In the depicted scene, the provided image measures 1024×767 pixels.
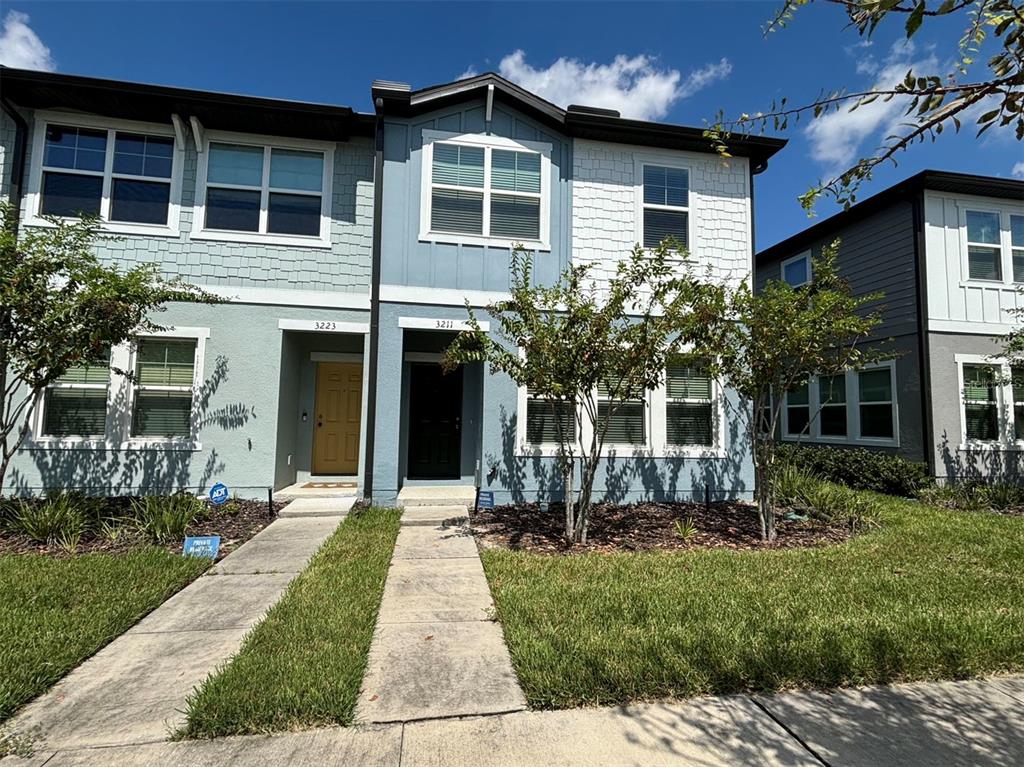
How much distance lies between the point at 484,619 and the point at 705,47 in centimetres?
773

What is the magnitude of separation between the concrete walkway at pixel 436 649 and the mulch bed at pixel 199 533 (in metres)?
2.26

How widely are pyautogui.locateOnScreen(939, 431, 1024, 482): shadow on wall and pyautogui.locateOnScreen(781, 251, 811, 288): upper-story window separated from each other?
5.03m

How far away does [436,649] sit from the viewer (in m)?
3.34

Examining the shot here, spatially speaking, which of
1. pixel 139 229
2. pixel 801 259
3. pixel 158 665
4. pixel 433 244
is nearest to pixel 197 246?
pixel 139 229

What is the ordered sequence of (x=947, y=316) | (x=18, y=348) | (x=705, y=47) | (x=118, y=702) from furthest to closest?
(x=947, y=316) < (x=705, y=47) < (x=18, y=348) < (x=118, y=702)

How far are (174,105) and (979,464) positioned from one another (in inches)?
586

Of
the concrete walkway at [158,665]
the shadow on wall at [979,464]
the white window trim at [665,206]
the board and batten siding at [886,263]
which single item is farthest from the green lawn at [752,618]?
the board and batten siding at [886,263]

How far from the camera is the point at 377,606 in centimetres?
401

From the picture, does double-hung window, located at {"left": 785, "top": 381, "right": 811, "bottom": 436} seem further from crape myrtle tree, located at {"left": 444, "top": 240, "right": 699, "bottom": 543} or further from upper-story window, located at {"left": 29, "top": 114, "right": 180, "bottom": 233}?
upper-story window, located at {"left": 29, "top": 114, "right": 180, "bottom": 233}

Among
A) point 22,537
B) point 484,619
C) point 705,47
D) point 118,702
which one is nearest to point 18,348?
point 22,537

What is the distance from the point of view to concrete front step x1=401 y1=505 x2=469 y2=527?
6.80 m

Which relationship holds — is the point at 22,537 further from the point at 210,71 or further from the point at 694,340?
the point at 694,340

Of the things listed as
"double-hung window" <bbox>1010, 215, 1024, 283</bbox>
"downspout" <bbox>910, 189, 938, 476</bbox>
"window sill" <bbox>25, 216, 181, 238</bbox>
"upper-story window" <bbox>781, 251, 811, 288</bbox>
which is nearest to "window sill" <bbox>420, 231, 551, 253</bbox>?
"window sill" <bbox>25, 216, 181, 238</bbox>

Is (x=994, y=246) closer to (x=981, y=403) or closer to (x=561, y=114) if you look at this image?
(x=981, y=403)
